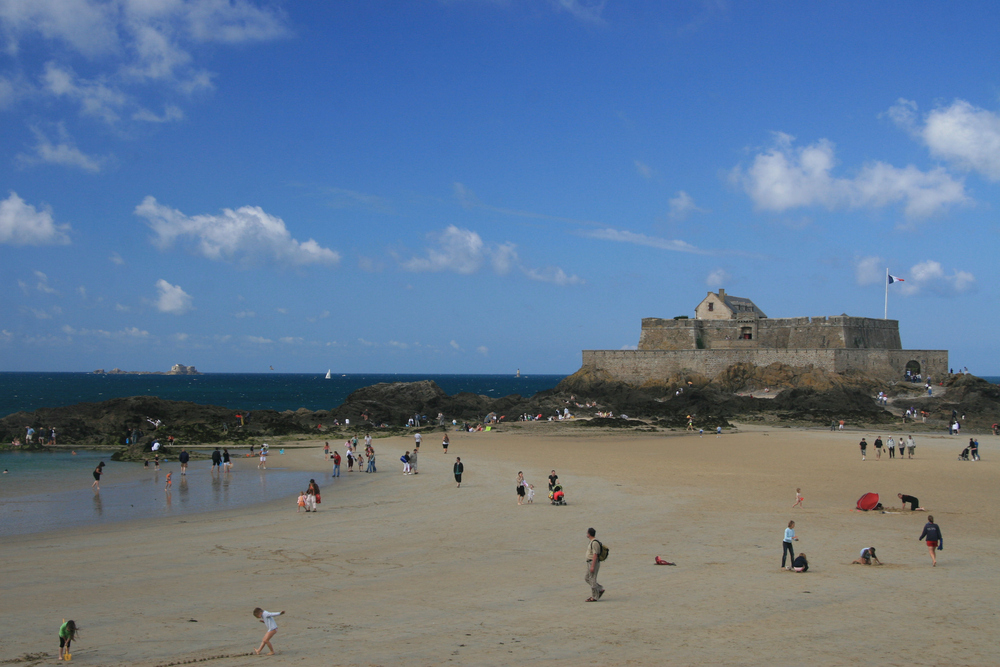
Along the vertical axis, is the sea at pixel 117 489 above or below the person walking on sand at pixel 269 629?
below

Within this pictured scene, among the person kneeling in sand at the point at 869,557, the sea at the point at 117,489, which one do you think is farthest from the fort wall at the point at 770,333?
the person kneeling in sand at the point at 869,557

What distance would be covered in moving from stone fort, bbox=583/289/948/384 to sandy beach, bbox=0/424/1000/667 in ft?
99.7

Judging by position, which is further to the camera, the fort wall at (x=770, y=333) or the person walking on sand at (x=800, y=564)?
the fort wall at (x=770, y=333)

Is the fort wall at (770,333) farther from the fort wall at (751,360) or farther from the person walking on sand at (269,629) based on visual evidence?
the person walking on sand at (269,629)

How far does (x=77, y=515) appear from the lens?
1617cm

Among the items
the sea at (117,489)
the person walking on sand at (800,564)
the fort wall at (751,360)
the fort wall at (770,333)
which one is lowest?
the sea at (117,489)

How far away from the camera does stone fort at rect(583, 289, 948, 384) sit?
159 feet

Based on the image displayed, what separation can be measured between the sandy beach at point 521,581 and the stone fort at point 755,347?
1197 inches

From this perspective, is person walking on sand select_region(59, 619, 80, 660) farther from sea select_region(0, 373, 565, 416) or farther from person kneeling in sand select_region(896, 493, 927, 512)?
sea select_region(0, 373, 565, 416)

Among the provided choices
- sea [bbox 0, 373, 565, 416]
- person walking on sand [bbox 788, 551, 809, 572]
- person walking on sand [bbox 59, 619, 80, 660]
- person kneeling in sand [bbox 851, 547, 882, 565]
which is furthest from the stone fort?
person walking on sand [bbox 59, 619, 80, 660]

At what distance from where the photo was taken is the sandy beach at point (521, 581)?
7.66m

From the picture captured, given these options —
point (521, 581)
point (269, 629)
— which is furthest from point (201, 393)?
point (269, 629)

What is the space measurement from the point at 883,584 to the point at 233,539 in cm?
1069

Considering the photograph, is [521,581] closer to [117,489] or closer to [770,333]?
[117,489]
